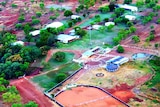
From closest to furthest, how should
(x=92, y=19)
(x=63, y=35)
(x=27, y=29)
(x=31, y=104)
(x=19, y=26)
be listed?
(x=31, y=104)
(x=63, y=35)
(x=27, y=29)
(x=19, y=26)
(x=92, y=19)

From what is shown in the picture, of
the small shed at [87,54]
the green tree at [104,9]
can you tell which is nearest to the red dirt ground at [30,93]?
the small shed at [87,54]

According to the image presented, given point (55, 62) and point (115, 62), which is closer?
point (115, 62)

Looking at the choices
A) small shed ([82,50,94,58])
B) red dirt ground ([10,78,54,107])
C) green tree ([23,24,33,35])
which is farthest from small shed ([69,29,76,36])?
red dirt ground ([10,78,54,107])

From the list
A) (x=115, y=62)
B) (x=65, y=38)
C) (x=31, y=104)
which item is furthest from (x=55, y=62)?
(x=31, y=104)

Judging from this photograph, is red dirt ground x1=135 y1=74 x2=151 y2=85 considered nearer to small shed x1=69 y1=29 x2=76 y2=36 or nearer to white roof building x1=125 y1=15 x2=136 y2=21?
small shed x1=69 y1=29 x2=76 y2=36

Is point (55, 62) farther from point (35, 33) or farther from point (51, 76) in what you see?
point (35, 33)

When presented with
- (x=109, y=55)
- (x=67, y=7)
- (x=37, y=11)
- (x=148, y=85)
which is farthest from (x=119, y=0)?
(x=148, y=85)

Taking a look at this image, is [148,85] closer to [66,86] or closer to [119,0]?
[66,86]
